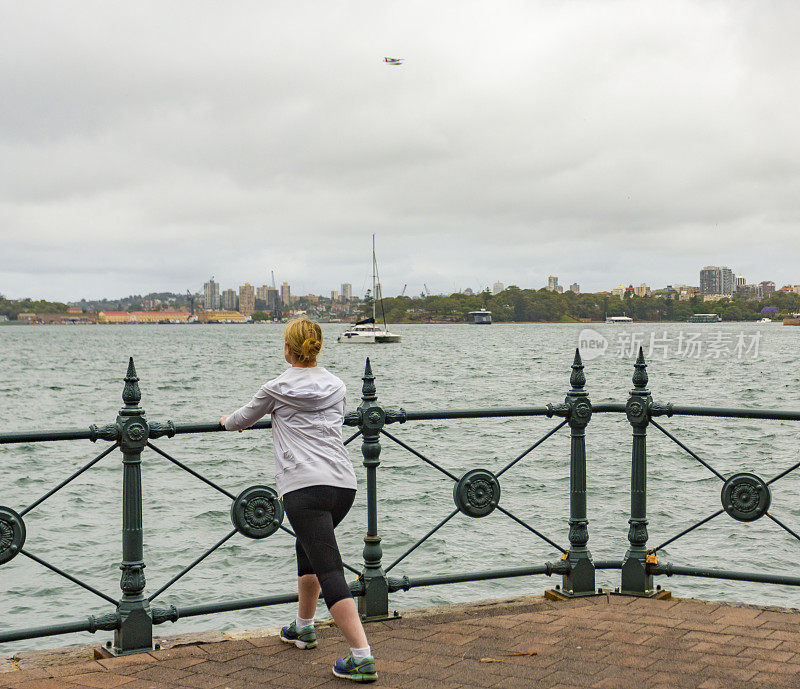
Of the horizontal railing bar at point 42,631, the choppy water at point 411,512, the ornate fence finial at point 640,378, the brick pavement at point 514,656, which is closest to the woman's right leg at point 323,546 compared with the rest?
the brick pavement at point 514,656

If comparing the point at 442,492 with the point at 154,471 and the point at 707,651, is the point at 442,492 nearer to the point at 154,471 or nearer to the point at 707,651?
the point at 154,471

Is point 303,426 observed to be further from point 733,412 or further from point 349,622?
point 733,412

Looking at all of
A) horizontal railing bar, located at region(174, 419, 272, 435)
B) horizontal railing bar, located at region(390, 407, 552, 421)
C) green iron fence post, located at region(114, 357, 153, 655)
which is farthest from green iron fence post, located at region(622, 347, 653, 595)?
Result: green iron fence post, located at region(114, 357, 153, 655)

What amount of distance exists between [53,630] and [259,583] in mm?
8034

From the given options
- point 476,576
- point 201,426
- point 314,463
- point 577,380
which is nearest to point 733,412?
point 577,380

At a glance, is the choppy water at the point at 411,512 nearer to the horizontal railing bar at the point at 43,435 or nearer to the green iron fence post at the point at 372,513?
the green iron fence post at the point at 372,513

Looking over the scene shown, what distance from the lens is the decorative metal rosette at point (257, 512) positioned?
5098mm

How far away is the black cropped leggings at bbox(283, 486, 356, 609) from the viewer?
439 cm

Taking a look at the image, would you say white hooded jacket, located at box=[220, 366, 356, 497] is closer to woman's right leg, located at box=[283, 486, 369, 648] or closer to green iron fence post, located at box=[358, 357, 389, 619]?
woman's right leg, located at box=[283, 486, 369, 648]

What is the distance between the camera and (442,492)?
741 inches

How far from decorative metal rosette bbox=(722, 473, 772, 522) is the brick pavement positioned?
0.59 meters

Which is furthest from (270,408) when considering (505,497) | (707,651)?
(505,497)

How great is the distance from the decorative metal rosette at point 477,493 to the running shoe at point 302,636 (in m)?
1.27

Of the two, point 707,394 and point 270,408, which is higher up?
point 270,408
